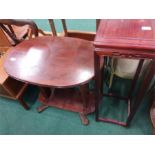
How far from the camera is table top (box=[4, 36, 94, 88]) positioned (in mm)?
917

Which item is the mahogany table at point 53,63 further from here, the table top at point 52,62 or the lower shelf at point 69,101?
the lower shelf at point 69,101

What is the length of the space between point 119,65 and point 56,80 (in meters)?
0.54

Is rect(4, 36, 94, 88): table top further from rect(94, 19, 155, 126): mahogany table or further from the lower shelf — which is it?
the lower shelf

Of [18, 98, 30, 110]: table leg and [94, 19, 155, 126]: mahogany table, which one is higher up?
[94, 19, 155, 126]: mahogany table

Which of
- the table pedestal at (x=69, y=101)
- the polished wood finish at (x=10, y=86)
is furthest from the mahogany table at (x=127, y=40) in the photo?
the polished wood finish at (x=10, y=86)

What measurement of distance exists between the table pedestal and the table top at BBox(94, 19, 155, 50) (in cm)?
74

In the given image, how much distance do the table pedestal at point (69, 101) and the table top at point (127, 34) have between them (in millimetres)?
736

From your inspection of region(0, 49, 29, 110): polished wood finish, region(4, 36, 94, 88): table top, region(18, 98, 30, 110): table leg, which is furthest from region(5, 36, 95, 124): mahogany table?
region(18, 98, 30, 110): table leg

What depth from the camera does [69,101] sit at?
144cm

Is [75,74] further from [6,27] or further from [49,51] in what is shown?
[6,27]

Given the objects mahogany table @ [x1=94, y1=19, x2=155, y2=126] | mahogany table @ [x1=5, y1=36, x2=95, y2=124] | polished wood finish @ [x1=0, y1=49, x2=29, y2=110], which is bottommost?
polished wood finish @ [x1=0, y1=49, x2=29, y2=110]

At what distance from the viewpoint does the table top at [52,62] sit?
917 millimetres

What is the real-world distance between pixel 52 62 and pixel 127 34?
520 millimetres
